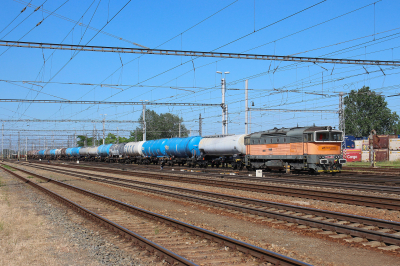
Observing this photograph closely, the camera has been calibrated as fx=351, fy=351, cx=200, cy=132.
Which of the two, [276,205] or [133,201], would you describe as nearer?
[276,205]

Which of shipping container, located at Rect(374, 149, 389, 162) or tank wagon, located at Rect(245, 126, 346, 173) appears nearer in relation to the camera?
tank wagon, located at Rect(245, 126, 346, 173)

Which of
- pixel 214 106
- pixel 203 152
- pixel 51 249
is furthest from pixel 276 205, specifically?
pixel 214 106

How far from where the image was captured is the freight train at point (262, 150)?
23703 millimetres

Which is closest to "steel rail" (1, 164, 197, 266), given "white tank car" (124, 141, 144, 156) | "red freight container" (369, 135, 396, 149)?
"white tank car" (124, 141, 144, 156)

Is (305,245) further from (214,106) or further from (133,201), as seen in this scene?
(214,106)

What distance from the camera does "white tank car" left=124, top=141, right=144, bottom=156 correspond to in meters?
48.2

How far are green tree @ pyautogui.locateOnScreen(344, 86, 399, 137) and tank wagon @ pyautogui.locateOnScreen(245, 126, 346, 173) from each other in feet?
217

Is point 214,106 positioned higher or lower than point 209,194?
higher

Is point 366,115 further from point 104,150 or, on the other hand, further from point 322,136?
point 322,136

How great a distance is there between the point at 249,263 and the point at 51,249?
14.5 feet

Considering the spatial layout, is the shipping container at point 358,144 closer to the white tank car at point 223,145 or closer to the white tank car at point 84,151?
the white tank car at point 223,145

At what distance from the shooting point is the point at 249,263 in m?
6.58

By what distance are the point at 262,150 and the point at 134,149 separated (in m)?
26.0

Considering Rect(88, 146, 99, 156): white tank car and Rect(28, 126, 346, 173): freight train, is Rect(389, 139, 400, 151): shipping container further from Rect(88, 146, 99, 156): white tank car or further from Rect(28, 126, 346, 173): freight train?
Rect(88, 146, 99, 156): white tank car
